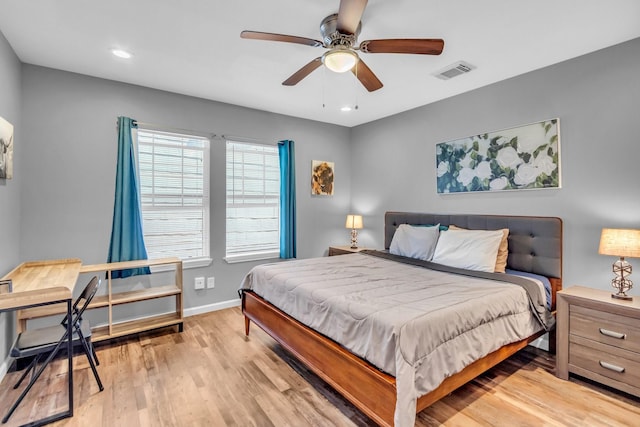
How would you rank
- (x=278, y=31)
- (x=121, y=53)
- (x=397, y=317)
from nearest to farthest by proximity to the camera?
(x=397, y=317) < (x=278, y=31) < (x=121, y=53)

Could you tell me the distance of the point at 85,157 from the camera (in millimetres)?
3078

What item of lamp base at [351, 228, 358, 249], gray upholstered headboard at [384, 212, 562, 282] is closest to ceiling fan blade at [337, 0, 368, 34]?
gray upholstered headboard at [384, 212, 562, 282]

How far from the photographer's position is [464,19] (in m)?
2.13

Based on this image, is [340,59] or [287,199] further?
[287,199]

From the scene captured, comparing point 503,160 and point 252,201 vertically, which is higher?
point 503,160

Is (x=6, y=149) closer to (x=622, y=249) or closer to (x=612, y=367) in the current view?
(x=622, y=249)

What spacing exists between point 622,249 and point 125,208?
168 inches

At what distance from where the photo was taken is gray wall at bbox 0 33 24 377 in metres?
2.32

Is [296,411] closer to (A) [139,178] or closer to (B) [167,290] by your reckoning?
(B) [167,290]

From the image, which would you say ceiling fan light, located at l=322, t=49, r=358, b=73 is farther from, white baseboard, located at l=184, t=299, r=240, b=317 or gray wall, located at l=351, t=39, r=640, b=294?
white baseboard, located at l=184, t=299, r=240, b=317

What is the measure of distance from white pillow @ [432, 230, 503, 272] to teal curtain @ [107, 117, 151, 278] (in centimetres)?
319

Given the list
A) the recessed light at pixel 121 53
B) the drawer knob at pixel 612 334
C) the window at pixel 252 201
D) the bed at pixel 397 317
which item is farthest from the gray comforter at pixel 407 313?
the recessed light at pixel 121 53

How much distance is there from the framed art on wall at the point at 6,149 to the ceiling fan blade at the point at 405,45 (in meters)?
2.63

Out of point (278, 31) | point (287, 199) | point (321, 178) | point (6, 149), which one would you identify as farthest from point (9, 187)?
point (321, 178)
